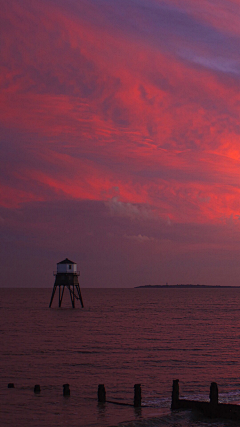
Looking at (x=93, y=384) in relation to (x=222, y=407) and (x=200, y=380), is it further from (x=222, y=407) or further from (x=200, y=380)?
(x=222, y=407)

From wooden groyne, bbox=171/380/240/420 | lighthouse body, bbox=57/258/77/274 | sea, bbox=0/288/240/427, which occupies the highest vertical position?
lighthouse body, bbox=57/258/77/274

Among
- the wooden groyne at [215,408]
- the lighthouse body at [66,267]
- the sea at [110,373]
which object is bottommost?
the sea at [110,373]

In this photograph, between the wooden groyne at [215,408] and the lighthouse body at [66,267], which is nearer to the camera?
the wooden groyne at [215,408]

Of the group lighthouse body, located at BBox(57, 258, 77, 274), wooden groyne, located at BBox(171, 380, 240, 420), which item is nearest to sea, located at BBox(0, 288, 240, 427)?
wooden groyne, located at BBox(171, 380, 240, 420)

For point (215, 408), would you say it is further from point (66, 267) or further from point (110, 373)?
point (66, 267)

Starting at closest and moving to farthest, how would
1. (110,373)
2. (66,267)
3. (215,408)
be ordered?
(215,408), (110,373), (66,267)

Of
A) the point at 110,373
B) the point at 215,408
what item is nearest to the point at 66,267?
the point at 110,373

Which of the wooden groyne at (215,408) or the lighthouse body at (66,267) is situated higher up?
the lighthouse body at (66,267)

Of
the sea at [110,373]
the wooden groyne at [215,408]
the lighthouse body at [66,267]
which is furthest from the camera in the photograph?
the lighthouse body at [66,267]

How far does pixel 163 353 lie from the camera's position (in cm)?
4200

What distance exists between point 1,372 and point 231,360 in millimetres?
18568

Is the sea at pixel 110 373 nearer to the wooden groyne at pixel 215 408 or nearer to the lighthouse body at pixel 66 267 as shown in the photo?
the wooden groyne at pixel 215 408

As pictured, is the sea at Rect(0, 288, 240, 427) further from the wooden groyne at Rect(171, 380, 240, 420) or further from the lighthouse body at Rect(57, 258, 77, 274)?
the lighthouse body at Rect(57, 258, 77, 274)

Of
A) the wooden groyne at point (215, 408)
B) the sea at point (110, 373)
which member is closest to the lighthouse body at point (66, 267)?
the sea at point (110, 373)
